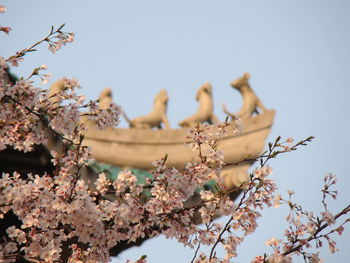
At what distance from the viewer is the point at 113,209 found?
16.4 feet

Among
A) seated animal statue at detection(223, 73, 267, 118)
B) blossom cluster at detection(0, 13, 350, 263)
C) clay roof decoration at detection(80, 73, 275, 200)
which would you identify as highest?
seated animal statue at detection(223, 73, 267, 118)

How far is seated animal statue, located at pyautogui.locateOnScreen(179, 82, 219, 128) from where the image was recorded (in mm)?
13422

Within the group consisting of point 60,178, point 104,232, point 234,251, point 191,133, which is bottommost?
point 234,251

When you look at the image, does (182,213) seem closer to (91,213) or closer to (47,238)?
(91,213)

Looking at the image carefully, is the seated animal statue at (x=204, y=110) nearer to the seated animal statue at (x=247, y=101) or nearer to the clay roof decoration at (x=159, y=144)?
the clay roof decoration at (x=159, y=144)

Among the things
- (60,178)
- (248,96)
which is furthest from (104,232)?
(248,96)

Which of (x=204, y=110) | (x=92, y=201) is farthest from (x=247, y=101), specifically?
(x=92, y=201)

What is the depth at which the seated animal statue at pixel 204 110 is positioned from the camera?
528 inches

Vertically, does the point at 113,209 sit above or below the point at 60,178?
below

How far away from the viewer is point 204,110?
45.8ft

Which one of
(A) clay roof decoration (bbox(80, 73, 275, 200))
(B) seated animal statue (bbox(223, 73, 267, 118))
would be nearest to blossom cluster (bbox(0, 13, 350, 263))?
(A) clay roof decoration (bbox(80, 73, 275, 200))

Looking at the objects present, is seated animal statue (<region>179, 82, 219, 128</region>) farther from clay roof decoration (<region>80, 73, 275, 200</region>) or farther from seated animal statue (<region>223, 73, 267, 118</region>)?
seated animal statue (<region>223, 73, 267, 118</region>)

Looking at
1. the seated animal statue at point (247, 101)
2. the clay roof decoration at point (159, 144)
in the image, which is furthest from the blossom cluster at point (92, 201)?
the seated animal statue at point (247, 101)

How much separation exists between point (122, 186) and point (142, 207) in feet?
0.82
